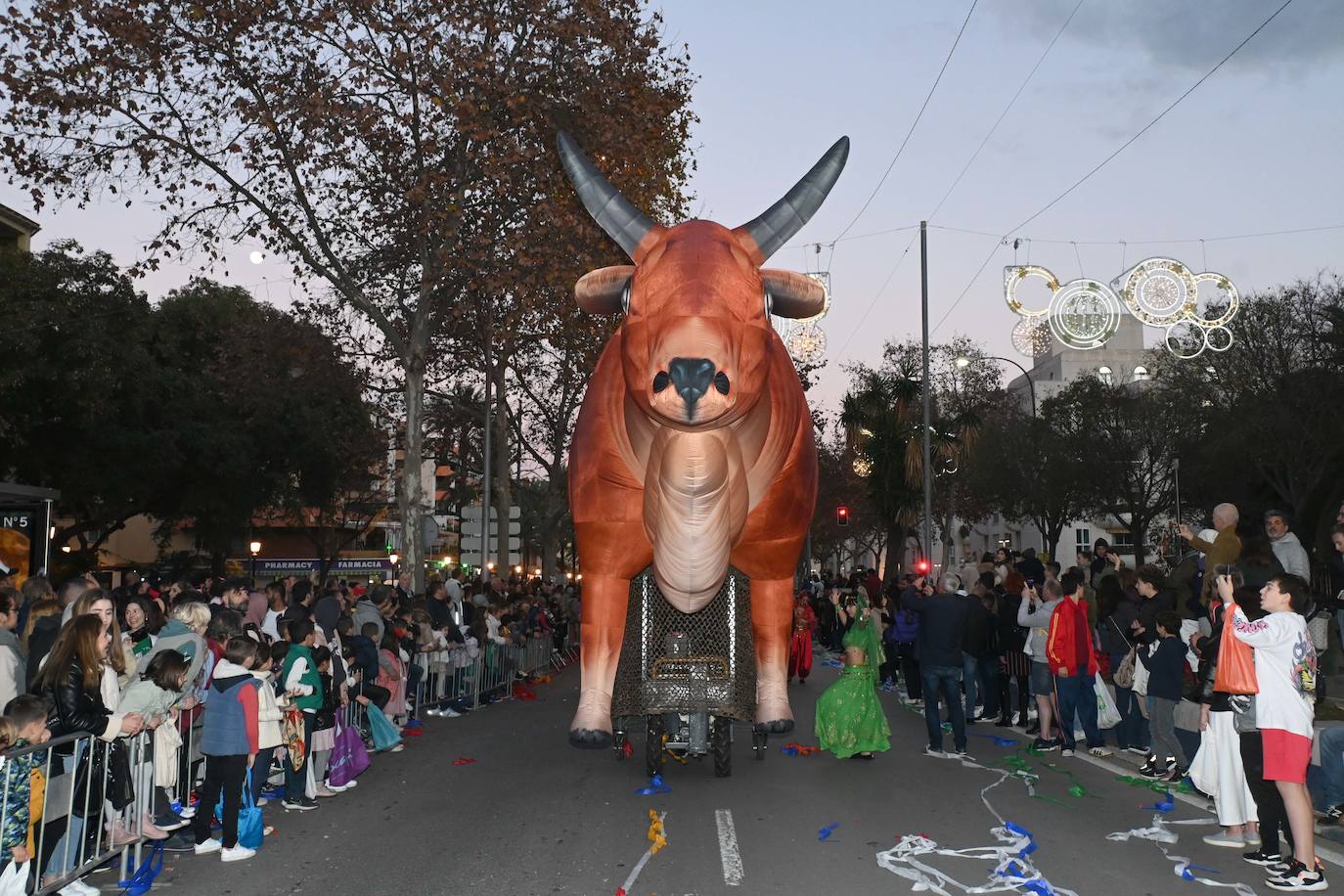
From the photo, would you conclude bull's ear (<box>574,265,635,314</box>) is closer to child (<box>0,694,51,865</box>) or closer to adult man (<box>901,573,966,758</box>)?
child (<box>0,694,51,865</box>)

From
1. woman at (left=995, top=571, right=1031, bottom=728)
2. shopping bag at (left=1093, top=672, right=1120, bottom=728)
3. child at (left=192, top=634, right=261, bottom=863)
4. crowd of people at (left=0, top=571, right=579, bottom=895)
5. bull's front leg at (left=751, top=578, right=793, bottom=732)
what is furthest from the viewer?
woman at (left=995, top=571, right=1031, bottom=728)

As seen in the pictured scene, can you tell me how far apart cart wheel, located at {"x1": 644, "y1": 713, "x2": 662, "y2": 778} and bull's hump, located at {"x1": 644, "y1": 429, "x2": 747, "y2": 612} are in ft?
8.00

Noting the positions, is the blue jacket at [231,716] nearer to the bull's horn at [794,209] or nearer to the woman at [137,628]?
the woman at [137,628]

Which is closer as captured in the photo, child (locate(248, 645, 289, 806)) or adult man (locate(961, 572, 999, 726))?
child (locate(248, 645, 289, 806))

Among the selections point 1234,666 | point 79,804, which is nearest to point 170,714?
point 79,804

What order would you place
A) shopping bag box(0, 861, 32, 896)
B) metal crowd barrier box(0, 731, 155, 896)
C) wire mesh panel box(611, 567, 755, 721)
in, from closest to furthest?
shopping bag box(0, 861, 32, 896), metal crowd barrier box(0, 731, 155, 896), wire mesh panel box(611, 567, 755, 721)

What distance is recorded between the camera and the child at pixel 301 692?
327 inches

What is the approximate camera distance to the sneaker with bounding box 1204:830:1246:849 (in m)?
7.02

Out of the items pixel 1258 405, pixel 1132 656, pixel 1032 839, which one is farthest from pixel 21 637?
pixel 1258 405

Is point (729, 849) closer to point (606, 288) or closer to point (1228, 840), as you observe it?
point (1228, 840)

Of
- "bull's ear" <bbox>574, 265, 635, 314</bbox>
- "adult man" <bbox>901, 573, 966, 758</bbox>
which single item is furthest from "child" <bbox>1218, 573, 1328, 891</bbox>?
"adult man" <bbox>901, 573, 966, 758</bbox>

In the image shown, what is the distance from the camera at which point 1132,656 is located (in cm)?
1041

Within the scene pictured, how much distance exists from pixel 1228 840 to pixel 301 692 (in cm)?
615

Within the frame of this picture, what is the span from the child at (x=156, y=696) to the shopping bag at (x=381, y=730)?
11.0 ft
